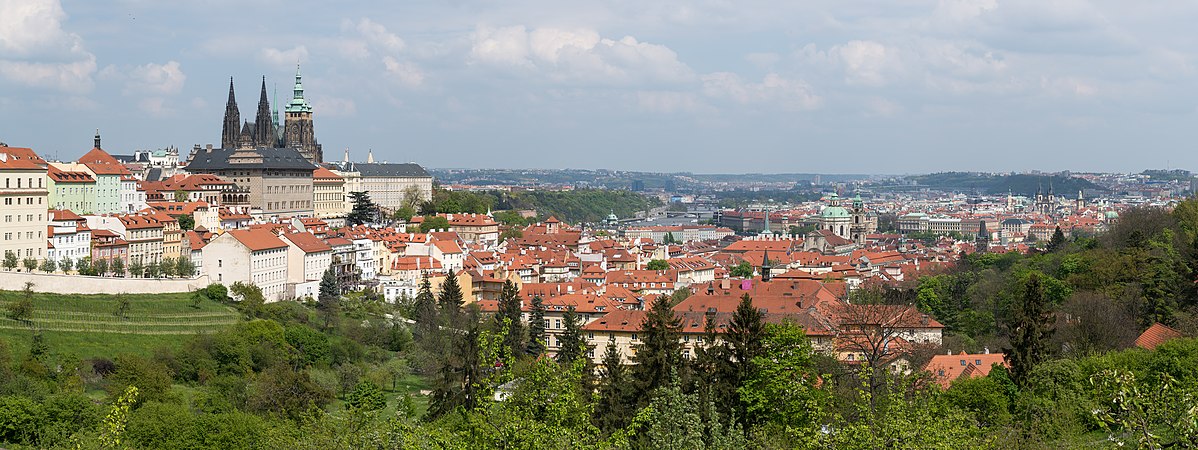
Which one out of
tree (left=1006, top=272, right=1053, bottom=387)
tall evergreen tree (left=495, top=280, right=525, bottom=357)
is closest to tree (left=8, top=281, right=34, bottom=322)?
tall evergreen tree (left=495, top=280, right=525, bottom=357)

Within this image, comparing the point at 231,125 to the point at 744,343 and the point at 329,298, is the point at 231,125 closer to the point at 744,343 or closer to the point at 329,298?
the point at 329,298

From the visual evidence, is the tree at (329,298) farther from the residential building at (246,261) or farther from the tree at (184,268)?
the tree at (184,268)

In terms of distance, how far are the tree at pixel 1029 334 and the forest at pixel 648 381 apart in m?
0.07

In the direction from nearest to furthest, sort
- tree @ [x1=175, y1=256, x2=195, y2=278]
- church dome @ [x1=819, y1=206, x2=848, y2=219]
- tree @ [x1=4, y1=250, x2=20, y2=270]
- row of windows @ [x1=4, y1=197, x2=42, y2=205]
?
tree @ [x1=4, y1=250, x2=20, y2=270] < row of windows @ [x1=4, y1=197, x2=42, y2=205] < tree @ [x1=175, y1=256, x2=195, y2=278] < church dome @ [x1=819, y1=206, x2=848, y2=219]

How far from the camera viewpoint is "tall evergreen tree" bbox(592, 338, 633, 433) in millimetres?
38031

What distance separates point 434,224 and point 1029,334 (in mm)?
76578

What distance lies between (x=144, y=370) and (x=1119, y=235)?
165 ft

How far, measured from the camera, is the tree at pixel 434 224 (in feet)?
367

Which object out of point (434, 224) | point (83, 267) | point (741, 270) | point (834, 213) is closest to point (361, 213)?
point (434, 224)

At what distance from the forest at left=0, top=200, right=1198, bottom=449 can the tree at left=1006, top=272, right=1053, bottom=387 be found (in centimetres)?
7

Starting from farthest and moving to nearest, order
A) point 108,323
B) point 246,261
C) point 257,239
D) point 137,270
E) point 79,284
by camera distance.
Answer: point 257,239
point 246,261
point 137,270
point 79,284
point 108,323

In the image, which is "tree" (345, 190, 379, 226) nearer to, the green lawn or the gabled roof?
the gabled roof

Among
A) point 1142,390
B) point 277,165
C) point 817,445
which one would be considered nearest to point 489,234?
point 277,165

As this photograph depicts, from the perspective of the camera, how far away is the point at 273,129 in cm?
14462
